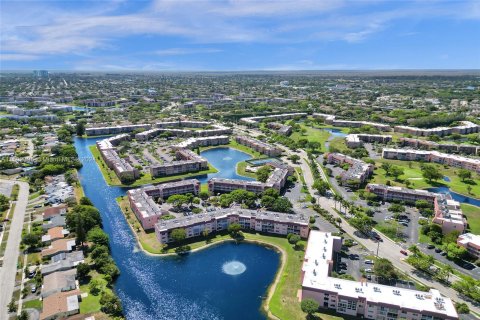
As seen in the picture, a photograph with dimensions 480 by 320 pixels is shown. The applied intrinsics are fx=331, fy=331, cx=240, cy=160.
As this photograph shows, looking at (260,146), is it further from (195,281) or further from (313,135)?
(195,281)

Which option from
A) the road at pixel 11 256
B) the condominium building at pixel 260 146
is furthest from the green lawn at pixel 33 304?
the condominium building at pixel 260 146

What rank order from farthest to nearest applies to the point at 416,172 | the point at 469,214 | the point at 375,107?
1. the point at 375,107
2. the point at 416,172
3. the point at 469,214

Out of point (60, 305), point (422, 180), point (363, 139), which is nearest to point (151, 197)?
point (60, 305)

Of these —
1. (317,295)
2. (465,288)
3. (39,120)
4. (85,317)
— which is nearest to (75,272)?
(85,317)

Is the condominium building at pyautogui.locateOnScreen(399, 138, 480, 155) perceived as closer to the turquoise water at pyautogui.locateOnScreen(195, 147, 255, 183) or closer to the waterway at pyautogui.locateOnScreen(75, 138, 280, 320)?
the turquoise water at pyautogui.locateOnScreen(195, 147, 255, 183)

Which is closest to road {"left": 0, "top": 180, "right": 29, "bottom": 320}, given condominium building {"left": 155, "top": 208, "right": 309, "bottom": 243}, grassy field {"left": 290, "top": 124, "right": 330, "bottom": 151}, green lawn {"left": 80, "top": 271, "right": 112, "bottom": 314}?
green lawn {"left": 80, "top": 271, "right": 112, "bottom": 314}

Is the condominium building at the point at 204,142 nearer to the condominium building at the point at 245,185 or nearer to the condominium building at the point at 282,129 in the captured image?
the condominium building at the point at 282,129

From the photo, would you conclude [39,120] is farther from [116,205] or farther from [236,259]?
[236,259]
